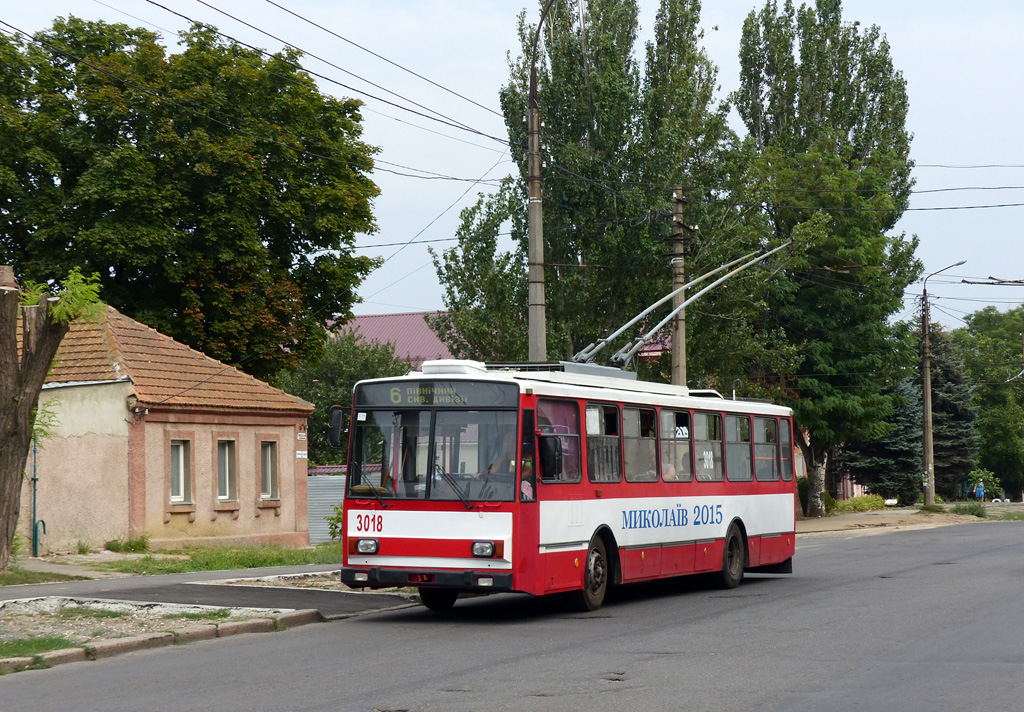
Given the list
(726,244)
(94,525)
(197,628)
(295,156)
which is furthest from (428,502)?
(295,156)

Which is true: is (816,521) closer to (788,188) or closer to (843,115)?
(788,188)

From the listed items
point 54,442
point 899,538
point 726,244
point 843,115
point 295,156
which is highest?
point 843,115

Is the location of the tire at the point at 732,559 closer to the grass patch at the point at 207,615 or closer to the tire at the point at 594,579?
the tire at the point at 594,579

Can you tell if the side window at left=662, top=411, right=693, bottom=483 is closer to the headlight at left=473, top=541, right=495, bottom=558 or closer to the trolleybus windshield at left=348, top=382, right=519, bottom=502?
the trolleybus windshield at left=348, top=382, right=519, bottom=502

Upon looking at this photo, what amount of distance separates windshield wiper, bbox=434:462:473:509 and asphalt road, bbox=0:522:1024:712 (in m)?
1.31

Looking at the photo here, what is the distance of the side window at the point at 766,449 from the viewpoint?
812 inches

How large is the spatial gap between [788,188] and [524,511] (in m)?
34.5

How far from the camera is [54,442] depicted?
26.3m

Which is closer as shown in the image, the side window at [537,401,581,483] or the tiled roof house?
the side window at [537,401,581,483]

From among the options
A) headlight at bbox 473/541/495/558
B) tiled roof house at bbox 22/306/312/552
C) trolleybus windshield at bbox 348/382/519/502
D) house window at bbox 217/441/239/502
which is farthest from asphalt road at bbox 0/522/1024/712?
house window at bbox 217/441/239/502

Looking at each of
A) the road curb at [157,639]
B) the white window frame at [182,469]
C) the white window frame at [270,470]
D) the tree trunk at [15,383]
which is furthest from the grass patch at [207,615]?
the white window frame at [270,470]

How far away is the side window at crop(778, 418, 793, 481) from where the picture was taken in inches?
851

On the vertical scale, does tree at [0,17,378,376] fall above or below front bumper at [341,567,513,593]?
above

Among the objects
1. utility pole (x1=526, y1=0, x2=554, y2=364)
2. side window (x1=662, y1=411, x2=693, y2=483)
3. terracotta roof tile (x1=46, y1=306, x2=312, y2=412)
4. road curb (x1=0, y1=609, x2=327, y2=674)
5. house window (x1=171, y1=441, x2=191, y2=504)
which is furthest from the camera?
house window (x1=171, y1=441, x2=191, y2=504)
